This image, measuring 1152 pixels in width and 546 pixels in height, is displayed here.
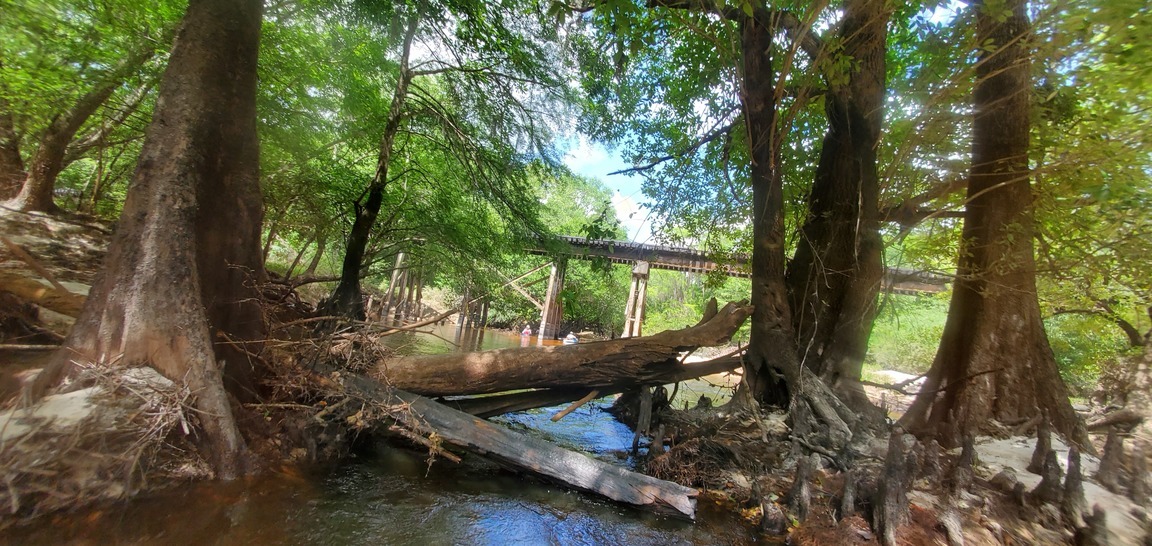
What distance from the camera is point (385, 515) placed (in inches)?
129

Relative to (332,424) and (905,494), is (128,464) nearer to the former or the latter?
(332,424)

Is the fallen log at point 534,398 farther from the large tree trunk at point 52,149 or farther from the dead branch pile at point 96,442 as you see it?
the large tree trunk at point 52,149

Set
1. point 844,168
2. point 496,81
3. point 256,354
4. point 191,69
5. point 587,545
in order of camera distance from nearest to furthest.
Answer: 1. point 587,545
2. point 191,69
3. point 256,354
4. point 844,168
5. point 496,81

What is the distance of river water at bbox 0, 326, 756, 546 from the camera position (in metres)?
2.53

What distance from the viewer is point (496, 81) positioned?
7.04 m

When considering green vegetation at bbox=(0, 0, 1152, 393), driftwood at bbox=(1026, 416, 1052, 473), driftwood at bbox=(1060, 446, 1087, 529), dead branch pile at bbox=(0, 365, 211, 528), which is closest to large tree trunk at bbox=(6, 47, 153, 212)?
green vegetation at bbox=(0, 0, 1152, 393)

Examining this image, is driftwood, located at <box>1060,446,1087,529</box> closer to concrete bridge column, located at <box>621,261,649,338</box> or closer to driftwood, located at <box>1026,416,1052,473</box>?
driftwood, located at <box>1026,416,1052,473</box>

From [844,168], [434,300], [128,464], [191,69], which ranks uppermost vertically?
[844,168]

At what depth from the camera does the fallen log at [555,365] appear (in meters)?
4.64

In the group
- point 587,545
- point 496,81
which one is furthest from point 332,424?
point 496,81

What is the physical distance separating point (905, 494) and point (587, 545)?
237 centimetres

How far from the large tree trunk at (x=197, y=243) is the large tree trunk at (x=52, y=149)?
5.17 m

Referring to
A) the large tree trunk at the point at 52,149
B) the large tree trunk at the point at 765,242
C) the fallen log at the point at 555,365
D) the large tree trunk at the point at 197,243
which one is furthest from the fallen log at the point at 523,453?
the large tree trunk at the point at 52,149

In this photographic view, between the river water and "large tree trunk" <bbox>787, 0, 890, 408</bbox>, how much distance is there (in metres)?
2.75
